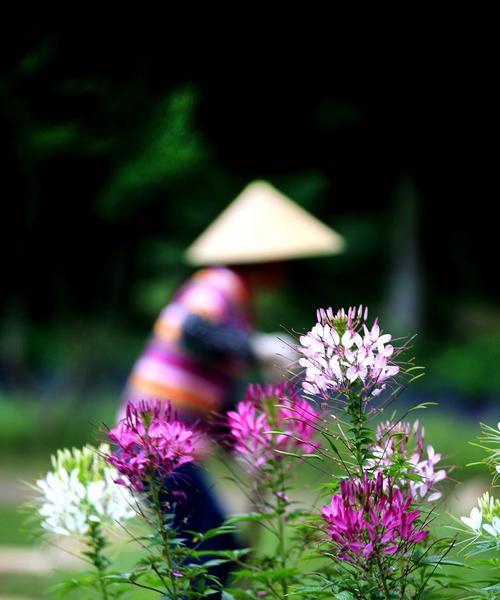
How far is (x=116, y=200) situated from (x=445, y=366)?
13.2ft

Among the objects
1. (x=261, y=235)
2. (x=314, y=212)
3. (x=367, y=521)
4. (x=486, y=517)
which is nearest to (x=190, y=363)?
(x=261, y=235)

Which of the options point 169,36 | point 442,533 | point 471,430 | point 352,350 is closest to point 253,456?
point 352,350

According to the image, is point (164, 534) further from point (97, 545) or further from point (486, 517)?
point (486, 517)

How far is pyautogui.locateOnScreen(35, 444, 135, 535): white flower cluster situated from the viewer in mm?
1776

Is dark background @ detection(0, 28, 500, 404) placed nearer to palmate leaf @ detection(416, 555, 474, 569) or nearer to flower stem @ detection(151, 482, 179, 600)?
flower stem @ detection(151, 482, 179, 600)

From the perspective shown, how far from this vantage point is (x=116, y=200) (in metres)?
8.73

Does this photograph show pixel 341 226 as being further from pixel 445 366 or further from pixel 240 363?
pixel 240 363

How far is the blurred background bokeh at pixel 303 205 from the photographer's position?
882 centimetres

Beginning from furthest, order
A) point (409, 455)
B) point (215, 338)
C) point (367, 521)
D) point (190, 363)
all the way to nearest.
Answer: point (190, 363), point (215, 338), point (409, 455), point (367, 521)

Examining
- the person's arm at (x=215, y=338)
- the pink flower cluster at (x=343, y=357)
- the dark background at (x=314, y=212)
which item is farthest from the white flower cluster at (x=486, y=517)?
the dark background at (x=314, y=212)

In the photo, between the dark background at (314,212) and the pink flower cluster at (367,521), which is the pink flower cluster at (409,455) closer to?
the pink flower cluster at (367,521)

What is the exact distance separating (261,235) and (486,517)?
2.37 meters

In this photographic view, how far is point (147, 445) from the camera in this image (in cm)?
157

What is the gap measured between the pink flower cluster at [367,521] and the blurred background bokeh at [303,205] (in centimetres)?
651
